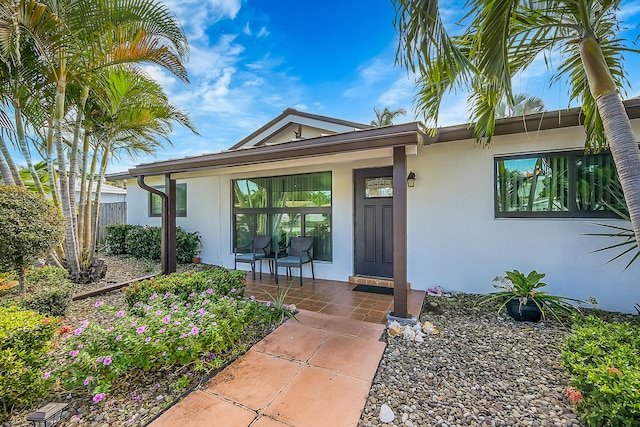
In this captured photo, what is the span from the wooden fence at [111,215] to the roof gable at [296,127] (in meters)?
5.97

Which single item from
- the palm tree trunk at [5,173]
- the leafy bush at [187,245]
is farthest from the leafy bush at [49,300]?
the leafy bush at [187,245]

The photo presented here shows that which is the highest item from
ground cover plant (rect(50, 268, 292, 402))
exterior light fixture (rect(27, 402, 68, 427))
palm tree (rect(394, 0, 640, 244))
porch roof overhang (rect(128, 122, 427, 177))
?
palm tree (rect(394, 0, 640, 244))

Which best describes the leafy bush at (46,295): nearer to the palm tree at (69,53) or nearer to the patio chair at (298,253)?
the palm tree at (69,53)

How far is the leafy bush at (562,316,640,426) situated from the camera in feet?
5.05

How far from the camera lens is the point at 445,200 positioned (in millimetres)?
4609

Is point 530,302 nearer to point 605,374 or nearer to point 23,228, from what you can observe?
point 605,374

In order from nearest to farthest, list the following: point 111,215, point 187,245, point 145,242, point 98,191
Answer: point 98,191, point 187,245, point 145,242, point 111,215

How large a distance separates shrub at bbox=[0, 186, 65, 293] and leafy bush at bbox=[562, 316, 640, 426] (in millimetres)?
6012

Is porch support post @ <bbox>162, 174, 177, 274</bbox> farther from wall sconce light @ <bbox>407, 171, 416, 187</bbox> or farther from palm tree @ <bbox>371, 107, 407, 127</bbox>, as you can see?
palm tree @ <bbox>371, 107, 407, 127</bbox>

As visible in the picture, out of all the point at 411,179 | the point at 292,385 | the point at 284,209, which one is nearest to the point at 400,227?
the point at 411,179

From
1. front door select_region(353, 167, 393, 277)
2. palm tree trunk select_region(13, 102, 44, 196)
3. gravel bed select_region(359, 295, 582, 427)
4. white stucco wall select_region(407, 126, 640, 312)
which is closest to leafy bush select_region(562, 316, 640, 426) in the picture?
gravel bed select_region(359, 295, 582, 427)

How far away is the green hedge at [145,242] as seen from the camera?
7145 mm

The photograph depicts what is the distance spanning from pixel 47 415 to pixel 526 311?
480 cm

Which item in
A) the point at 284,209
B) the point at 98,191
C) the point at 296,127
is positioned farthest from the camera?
the point at 296,127
